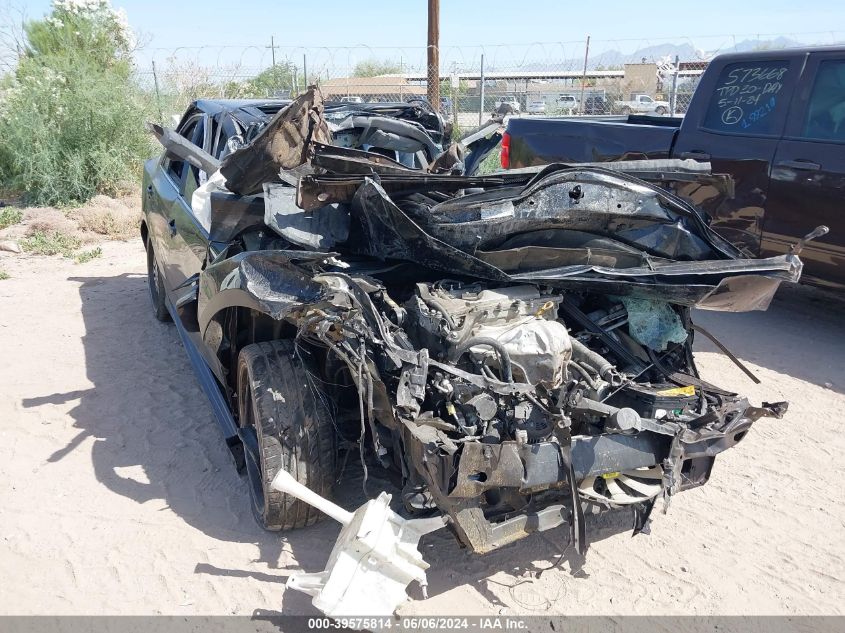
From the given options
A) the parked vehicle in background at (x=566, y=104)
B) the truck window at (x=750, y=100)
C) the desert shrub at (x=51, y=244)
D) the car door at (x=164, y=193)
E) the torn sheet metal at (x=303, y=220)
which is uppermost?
the truck window at (x=750, y=100)

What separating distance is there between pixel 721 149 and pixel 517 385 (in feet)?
13.6

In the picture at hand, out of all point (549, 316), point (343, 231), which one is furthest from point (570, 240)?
point (343, 231)

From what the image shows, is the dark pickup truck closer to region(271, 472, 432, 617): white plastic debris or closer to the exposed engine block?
the exposed engine block

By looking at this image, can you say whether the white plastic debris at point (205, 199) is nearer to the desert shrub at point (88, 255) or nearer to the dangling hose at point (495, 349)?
the dangling hose at point (495, 349)

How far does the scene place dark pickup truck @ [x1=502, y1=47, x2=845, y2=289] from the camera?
16.5 ft

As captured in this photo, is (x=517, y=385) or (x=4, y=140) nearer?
(x=517, y=385)

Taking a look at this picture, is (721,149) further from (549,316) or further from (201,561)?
(201,561)

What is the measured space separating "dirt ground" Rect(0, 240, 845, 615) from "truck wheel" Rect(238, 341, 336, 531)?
222 millimetres

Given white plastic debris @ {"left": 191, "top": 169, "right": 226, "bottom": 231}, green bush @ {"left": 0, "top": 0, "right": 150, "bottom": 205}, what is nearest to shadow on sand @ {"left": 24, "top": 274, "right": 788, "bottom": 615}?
white plastic debris @ {"left": 191, "top": 169, "right": 226, "bottom": 231}

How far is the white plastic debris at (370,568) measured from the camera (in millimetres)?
2305

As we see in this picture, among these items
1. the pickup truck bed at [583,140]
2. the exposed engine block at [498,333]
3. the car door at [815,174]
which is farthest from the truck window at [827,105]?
the exposed engine block at [498,333]

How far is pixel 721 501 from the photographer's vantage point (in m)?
3.44

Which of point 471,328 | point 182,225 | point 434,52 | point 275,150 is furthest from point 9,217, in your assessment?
point 471,328

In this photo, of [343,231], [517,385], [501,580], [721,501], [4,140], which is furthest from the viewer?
[4,140]
